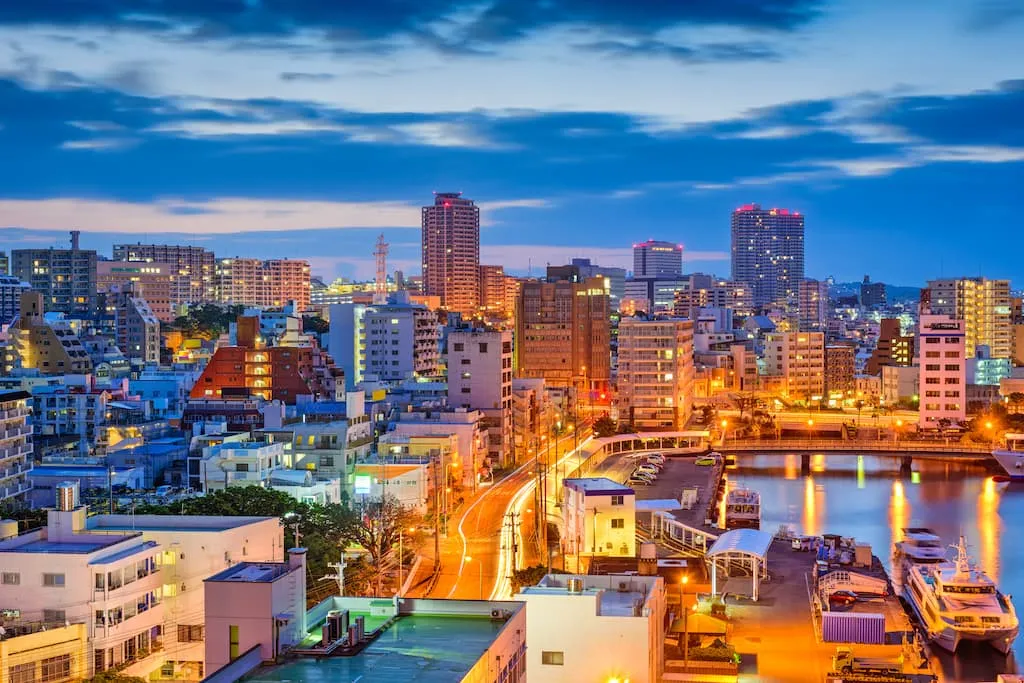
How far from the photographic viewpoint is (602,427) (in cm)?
3922

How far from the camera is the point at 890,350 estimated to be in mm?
68125

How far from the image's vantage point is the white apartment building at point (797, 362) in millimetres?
61531

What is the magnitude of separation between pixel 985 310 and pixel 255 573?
69.2 m

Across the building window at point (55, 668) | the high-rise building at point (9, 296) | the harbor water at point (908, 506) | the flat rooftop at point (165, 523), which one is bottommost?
the harbor water at point (908, 506)

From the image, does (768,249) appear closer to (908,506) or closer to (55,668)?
(908,506)

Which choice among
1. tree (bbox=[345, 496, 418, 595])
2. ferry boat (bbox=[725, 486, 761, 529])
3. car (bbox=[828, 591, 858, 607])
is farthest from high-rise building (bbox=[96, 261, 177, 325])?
car (bbox=[828, 591, 858, 607])

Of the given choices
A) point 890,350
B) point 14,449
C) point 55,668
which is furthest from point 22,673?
point 890,350

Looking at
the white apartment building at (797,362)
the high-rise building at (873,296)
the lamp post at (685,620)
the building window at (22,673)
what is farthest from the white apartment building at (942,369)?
the high-rise building at (873,296)

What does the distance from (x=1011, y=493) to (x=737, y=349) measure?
26752 millimetres

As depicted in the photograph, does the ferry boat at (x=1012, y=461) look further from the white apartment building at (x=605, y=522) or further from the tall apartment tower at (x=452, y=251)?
the tall apartment tower at (x=452, y=251)

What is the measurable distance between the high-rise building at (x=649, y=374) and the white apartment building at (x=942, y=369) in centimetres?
922

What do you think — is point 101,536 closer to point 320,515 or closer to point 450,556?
point 320,515

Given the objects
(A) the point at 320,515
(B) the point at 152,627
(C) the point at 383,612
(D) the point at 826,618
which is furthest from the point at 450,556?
(C) the point at 383,612

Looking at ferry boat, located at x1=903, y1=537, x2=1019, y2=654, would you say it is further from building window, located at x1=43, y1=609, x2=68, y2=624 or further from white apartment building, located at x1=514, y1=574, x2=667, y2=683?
building window, located at x1=43, y1=609, x2=68, y2=624
